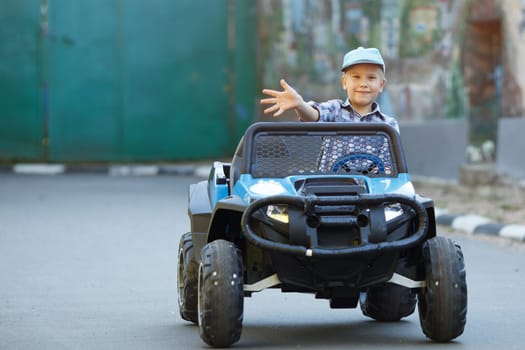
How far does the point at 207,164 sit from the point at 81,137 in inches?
82.9

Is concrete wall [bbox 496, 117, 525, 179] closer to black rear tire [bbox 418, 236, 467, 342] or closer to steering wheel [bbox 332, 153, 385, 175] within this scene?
steering wheel [bbox 332, 153, 385, 175]

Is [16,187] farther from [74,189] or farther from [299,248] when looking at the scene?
[299,248]

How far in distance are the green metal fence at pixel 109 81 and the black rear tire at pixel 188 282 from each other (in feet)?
51.1

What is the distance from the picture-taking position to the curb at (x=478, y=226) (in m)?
12.5

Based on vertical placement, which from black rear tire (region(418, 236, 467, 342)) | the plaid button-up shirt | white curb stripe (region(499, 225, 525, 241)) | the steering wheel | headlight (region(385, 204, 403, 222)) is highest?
the plaid button-up shirt

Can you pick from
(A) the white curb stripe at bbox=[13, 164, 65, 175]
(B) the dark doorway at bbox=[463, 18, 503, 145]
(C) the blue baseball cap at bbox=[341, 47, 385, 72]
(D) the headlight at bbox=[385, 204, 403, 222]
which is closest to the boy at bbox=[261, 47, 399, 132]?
(C) the blue baseball cap at bbox=[341, 47, 385, 72]

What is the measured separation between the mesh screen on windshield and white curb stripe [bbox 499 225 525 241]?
5.56 meters

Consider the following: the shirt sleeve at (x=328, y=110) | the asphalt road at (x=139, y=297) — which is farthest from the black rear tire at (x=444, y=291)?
the shirt sleeve at (x=328, y=110)

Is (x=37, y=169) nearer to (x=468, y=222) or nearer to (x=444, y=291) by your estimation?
(x=468, y=222)

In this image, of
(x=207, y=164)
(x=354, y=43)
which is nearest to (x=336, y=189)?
(x=354, y=43)

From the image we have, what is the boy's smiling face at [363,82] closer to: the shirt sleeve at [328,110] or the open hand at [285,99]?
the shirt sleeve at [328,110]

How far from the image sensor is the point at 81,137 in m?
22.9

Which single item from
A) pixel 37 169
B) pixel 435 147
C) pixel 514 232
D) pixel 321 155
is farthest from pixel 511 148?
pixel 321 155

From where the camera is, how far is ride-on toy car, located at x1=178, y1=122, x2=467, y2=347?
6352 mm
